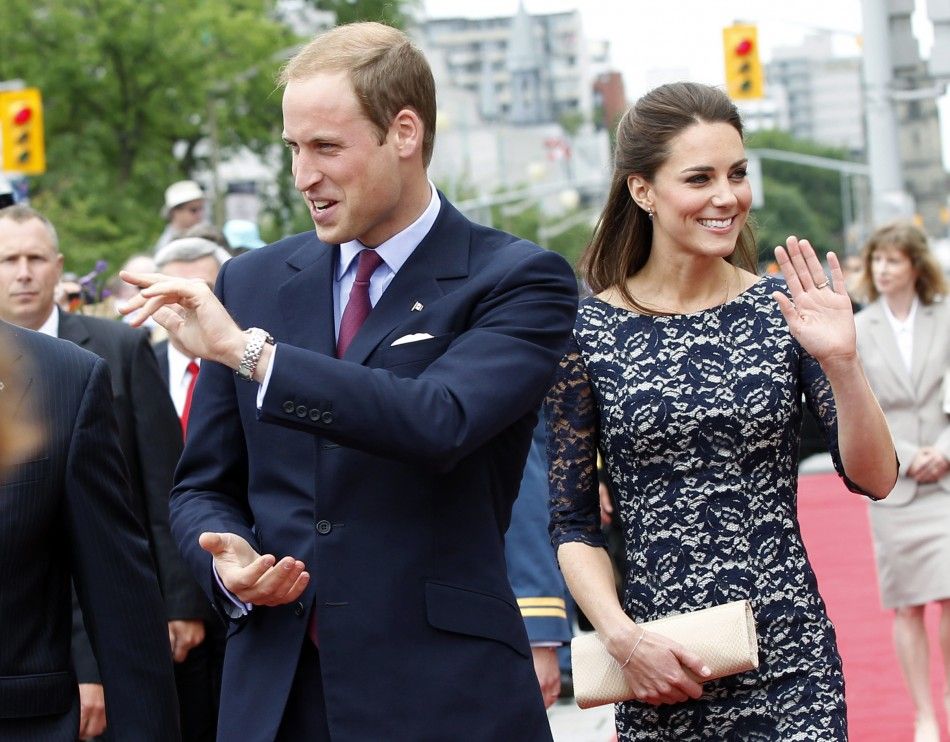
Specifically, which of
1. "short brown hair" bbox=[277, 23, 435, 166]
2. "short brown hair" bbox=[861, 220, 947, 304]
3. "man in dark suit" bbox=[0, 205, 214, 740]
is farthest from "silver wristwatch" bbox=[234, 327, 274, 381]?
"short brown hair" bbox=[861, 220, 947, 304]

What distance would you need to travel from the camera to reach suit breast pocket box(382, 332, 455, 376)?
3.33 meters

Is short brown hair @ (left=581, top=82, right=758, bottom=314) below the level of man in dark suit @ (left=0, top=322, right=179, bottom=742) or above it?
above

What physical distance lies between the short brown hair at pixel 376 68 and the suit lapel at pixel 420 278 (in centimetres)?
16

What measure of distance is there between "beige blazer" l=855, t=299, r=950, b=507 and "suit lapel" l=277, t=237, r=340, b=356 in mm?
5840

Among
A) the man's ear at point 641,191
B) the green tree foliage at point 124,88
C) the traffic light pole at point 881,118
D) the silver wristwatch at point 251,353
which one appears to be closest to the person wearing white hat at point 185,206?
the man's ear at point 641,191

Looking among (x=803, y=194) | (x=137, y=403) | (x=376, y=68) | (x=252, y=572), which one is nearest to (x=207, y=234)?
(x=137, y=403)

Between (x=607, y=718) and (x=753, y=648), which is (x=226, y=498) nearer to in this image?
(x=753, y=648)

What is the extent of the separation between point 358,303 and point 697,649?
1.15m

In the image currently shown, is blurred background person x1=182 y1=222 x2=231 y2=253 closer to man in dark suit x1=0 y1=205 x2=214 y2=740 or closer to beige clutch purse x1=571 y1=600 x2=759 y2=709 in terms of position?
man in dark suit x1=0 y1=205 x2=214 y2=740

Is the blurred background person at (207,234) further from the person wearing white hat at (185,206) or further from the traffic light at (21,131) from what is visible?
the traffic light at (21,131)

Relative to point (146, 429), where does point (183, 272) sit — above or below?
above

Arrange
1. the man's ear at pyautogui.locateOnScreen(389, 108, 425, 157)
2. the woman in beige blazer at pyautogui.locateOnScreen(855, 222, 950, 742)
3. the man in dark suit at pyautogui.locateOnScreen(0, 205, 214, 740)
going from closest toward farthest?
the man's ear at pyautogui.locateOnScreen(389, 108, 425, 157) < the man in dark suit at pyautogui.locateOnScreen(0, 205, 214, 740) < the woman in beige blazer at pyautogui.locateOnScreen(855, 222, 950, 742)

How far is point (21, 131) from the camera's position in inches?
1050

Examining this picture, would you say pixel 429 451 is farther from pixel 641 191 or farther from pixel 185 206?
pixel 185 206
